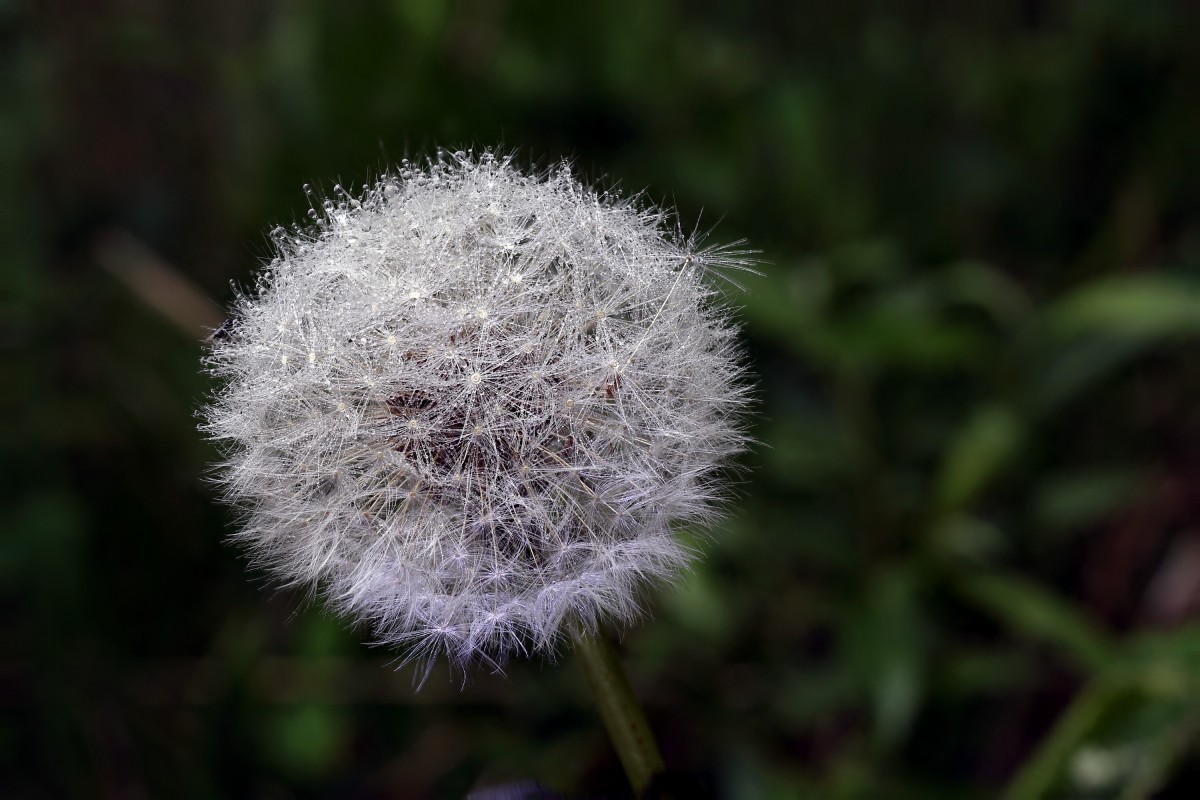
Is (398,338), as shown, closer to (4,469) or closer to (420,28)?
(420,28)

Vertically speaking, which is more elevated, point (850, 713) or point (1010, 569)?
point (1010, 569)

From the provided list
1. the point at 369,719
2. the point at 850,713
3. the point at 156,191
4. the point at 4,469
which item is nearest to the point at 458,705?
the point at 369,719

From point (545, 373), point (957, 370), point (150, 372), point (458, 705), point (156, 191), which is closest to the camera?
point (545, 373)

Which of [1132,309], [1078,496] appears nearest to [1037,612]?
[1078,496]

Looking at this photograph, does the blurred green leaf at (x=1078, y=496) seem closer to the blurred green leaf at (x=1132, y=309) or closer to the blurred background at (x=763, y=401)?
the blurred background at (x=763, y=401)

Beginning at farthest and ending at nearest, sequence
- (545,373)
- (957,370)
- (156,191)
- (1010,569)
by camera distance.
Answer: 1. (156,191)
2. (957,370)
3. (1010,569)
4. (545,373)

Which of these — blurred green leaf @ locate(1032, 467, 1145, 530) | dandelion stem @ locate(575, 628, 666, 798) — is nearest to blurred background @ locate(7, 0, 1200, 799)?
blurred green leaf @ locate(1032, 467, 1145, 530)
